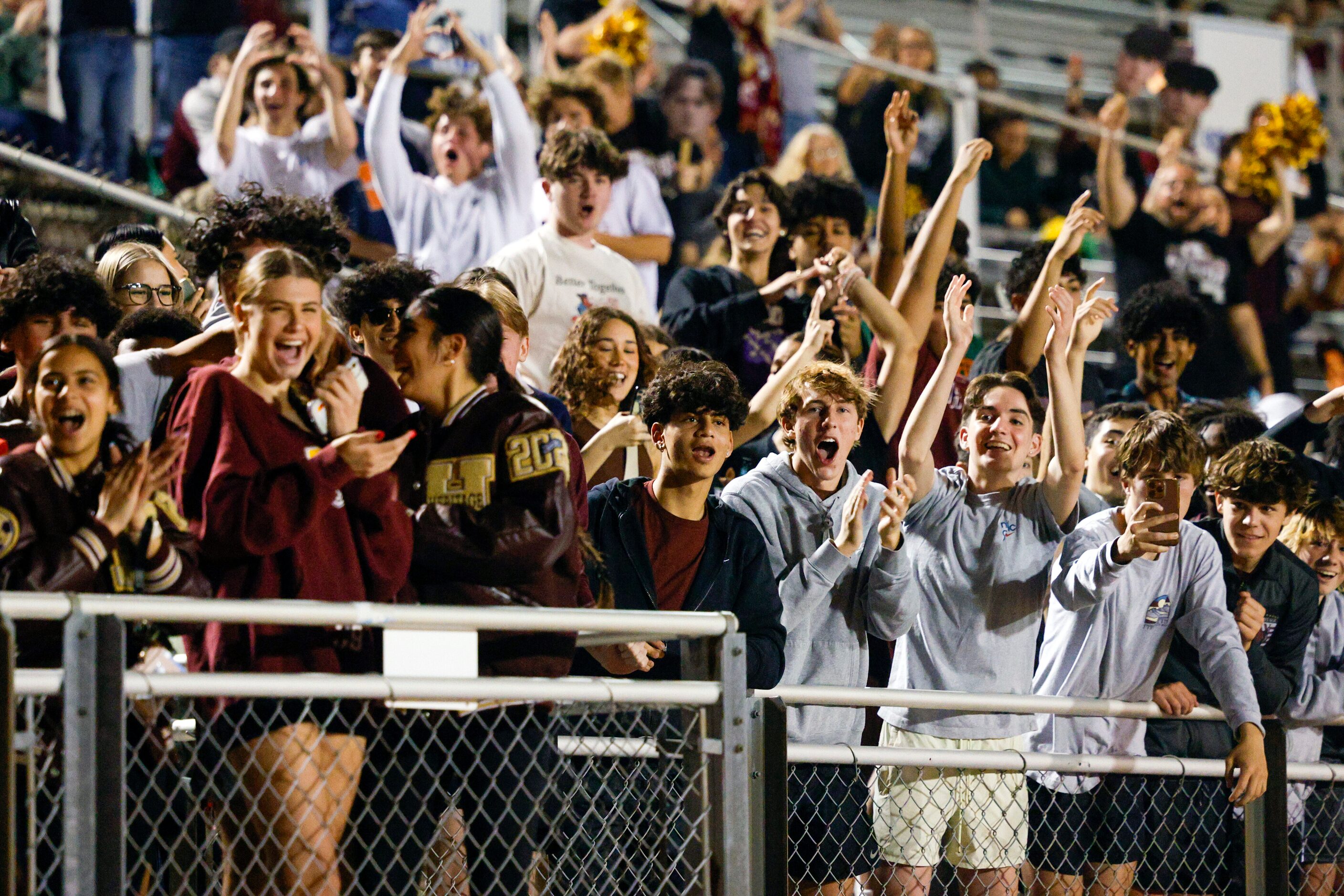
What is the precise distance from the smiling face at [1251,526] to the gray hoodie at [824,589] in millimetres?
1198

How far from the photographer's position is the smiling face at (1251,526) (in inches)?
204

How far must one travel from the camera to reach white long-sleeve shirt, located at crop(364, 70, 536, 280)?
726 centimetres

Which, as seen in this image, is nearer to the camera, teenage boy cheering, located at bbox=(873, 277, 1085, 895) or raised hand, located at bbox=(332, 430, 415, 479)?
raised hand, located at bbox=(332, 430, 415, 479)

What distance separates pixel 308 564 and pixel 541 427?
2.06ft

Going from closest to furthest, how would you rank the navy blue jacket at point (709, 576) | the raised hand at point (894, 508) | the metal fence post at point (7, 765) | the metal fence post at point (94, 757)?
the metal fence post at point (7, 765)
the metal fence post at point (94, 757)
the navy blue jacket at point (709, 576)
the raised hand at point (894, 508)

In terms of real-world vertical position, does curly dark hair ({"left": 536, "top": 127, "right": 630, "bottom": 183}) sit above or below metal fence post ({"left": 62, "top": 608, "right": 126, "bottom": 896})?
above

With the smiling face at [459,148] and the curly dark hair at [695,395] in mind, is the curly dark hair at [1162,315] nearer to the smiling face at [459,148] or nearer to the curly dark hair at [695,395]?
the curly dark hair at [695,395]

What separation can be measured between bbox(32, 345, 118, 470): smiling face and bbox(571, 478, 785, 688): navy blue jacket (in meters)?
1.51

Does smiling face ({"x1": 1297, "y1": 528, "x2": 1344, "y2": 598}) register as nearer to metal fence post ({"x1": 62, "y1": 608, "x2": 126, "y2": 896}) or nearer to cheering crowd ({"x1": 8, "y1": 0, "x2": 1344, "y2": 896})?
cheering crowd ({"x1": 8, "y1": 0, "x2": 1344, "y2": 896})

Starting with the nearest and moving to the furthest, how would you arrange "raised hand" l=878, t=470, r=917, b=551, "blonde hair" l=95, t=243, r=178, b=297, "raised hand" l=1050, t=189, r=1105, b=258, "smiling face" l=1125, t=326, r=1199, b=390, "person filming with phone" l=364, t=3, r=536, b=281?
"raised hand" l=878, t=470, r=917, b=551 → "blonde hair" l=95, t=243, r=178, b=297 → "raised hand" l=1050, t=189, r=1105, b=258 → "smiling face" l=1125, t=326, r=1199, b=390 → "person filming with phone" l=364, t=3, r=536, b=281

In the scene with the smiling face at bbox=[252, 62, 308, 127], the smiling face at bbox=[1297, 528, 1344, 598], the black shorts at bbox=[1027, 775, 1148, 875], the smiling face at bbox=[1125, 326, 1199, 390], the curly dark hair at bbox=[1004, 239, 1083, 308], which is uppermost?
the smiling face at bbox=[252, 62, 308, 127]

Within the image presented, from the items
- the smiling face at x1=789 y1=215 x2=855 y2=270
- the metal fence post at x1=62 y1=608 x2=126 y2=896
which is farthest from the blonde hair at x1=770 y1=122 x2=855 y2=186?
the metal fence post at x1=62 y1=608 x2=126 y2=896

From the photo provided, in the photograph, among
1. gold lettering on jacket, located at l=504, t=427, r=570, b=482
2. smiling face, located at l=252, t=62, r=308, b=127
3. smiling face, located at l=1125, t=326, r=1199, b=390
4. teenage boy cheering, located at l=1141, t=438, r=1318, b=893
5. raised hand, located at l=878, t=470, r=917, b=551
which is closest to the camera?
gold lettering on jacket, located at l=504, t=427, r=570, b=482

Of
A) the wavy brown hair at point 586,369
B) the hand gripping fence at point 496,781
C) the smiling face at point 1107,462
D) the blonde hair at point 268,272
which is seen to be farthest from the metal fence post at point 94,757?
the smiling face at point 1107,462
